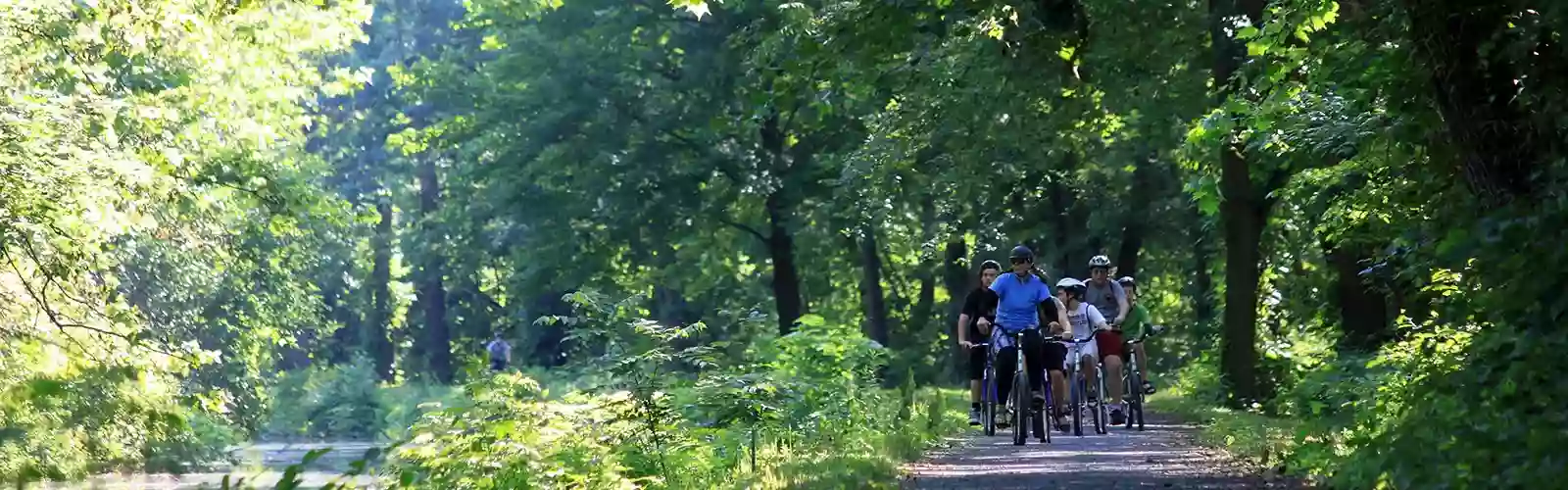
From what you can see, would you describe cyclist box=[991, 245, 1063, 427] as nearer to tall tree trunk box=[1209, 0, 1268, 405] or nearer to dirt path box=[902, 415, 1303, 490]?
dirt path box=[902, 415, 1303, 490]

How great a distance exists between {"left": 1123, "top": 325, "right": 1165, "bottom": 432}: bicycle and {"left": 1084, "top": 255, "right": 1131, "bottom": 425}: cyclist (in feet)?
0.49

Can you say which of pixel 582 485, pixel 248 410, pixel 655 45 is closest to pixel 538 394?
pixel 582 485

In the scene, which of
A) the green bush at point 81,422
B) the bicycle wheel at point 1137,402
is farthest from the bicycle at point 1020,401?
the green bush at point 81,422

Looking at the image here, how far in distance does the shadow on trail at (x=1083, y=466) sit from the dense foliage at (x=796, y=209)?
520 millimetres

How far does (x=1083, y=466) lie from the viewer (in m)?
13.7

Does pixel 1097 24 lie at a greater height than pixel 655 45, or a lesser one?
lesser

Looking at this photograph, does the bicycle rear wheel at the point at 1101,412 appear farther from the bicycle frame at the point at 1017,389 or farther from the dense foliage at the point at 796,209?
the dense foliage at the point at 796,209

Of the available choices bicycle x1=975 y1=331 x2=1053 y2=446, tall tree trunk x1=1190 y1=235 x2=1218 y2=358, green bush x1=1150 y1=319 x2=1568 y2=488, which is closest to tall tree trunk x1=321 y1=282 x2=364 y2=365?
tall tree trunk x1=1190 y1=235 x2=1218 y2=358

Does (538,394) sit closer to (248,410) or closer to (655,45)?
(655,45)

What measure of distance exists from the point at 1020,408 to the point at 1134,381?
11.9 ft

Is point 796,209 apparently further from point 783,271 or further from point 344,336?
point 344,336

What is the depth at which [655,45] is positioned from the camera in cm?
3481

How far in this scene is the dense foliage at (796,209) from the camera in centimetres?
934

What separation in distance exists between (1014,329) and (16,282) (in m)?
7.59
